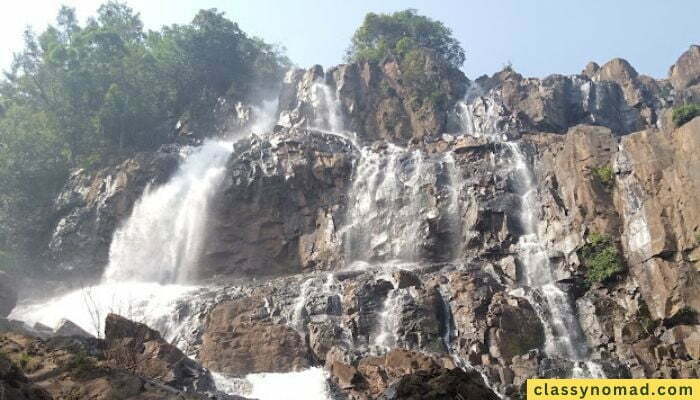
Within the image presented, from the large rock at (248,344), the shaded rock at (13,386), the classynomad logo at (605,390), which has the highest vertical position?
the large rock at (248,344)

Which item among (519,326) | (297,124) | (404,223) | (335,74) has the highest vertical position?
(335,74)

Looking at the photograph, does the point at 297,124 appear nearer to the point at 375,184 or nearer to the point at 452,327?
the point at 375,184

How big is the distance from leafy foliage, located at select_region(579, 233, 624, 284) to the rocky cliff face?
141mm

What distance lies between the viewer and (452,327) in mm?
23781

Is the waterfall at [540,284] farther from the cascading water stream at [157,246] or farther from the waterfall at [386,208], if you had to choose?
the cascading water stream at [157,246]

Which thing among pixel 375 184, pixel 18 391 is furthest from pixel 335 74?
pixel 18 391

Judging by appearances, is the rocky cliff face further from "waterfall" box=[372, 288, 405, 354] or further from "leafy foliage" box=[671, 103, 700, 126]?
"leafy foliage" box=[671, 103, 700, 126]

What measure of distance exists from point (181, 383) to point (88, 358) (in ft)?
16.6

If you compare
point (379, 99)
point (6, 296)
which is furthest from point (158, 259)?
point (379, 99)

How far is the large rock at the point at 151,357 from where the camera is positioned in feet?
58.6

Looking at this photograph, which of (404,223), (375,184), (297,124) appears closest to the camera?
(404,223)

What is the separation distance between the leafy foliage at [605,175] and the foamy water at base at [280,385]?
16.4 meters

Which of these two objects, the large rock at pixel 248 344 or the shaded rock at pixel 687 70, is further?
the shaded rock at pixel 687 70

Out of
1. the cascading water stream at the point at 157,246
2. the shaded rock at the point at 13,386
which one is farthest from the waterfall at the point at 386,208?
the shaded rock at the point at 13,386
